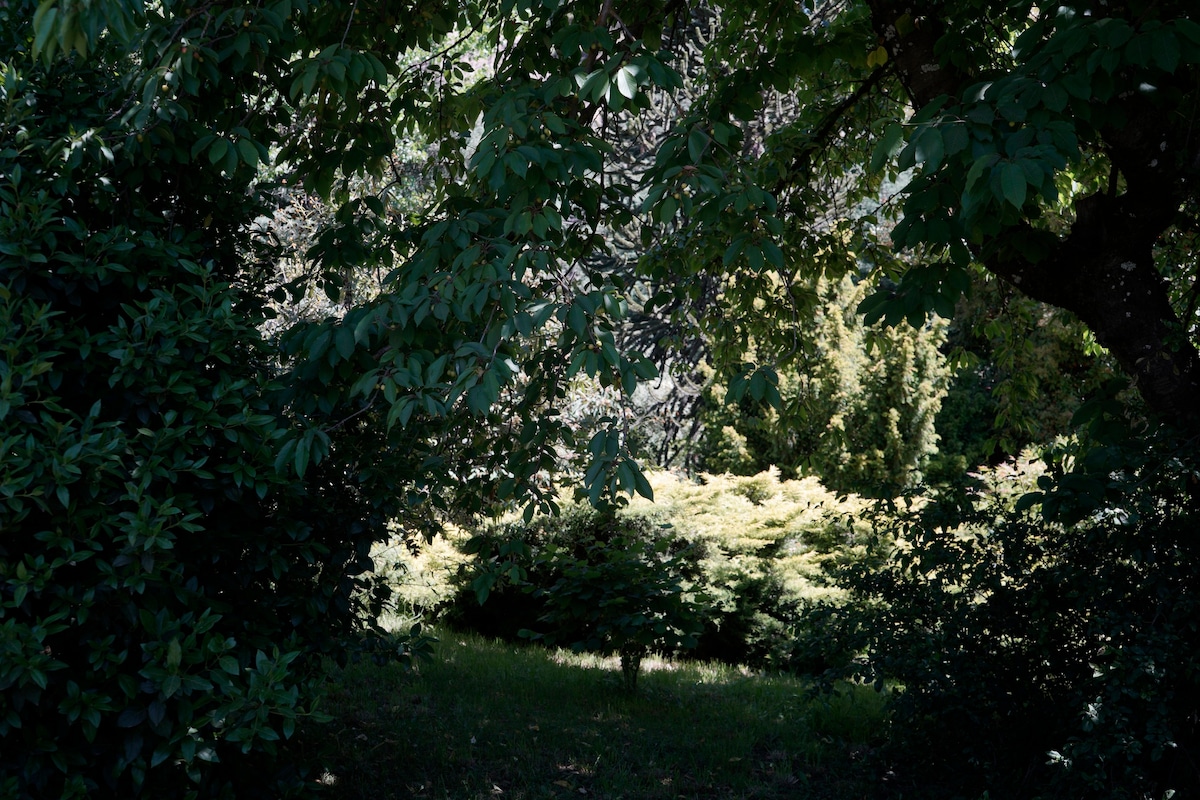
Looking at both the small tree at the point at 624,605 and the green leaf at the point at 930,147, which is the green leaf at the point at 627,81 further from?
the small tree at the point at 624,605

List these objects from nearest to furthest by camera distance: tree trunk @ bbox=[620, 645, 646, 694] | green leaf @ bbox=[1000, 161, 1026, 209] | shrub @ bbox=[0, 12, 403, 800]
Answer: green leaf @ bbox=[1000, 161, 1026, 209], shrub @ bbox=[0, 12, 403, 800], tree trunk @ bbox=[620, 645, 646, 694]

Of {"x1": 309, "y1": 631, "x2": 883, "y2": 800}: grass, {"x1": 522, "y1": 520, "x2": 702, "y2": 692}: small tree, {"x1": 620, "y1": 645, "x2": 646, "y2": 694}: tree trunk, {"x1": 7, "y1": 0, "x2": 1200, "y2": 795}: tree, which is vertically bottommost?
{"x1": 309, "y1": 631, "x2": 883, "y2": 800}: grass

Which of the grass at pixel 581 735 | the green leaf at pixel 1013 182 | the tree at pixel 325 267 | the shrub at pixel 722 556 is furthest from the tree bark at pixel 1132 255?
the shrub at pixel 722 556

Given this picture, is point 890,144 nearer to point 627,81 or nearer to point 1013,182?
point 1013,182

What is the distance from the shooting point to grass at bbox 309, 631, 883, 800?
493 cm

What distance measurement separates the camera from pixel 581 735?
5707 mm

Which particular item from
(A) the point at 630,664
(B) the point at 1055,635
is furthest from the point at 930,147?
(A) the point at 630,664

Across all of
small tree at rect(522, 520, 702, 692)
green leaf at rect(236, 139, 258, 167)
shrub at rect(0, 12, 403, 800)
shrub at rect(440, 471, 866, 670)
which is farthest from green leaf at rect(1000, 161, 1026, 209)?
shrub at rect(440, 471, 866, 670)

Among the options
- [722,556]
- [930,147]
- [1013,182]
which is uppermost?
[930,147]

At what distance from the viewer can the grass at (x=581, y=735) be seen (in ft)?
16.2

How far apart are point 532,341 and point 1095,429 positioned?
3213mm

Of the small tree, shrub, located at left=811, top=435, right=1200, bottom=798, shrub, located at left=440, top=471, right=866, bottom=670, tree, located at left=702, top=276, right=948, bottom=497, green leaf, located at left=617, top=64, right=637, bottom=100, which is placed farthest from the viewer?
tree, located at left=702, top=276, right=948, bottom=497

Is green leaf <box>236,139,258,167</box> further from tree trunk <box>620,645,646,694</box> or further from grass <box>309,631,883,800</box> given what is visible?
tree trunk <box>620,645,646,694</box>

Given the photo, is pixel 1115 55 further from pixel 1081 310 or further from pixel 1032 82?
pixel 1081 310
